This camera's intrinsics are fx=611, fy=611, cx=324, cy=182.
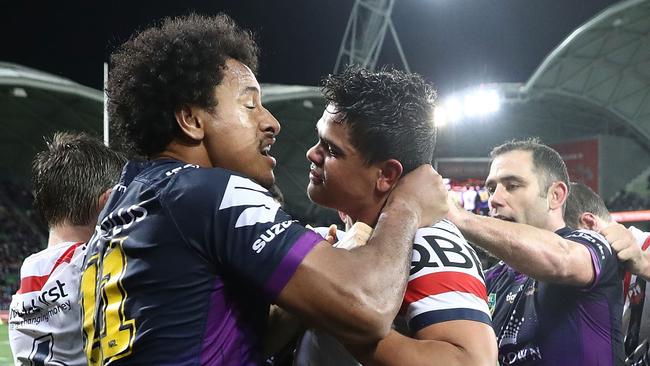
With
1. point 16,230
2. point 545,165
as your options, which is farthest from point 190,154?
point 16,230

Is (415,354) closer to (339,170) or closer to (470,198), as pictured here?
(339,170)

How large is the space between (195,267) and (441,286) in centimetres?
67

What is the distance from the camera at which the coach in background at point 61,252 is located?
8.38 feet

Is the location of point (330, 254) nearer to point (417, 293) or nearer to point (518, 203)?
point (417, 293)

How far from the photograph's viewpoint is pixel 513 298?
3.26m

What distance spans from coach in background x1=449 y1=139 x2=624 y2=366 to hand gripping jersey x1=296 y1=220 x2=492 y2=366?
2.37 feet

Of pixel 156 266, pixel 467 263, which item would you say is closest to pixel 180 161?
pixel 156 266

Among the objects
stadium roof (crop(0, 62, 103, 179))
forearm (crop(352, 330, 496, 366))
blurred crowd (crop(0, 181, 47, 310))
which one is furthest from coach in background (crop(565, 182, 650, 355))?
blurred crowd (crop(0, 181, 47, 310))

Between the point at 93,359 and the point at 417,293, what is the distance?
0.91m

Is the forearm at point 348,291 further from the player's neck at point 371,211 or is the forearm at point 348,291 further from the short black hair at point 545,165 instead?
the short black hair at point 545,165

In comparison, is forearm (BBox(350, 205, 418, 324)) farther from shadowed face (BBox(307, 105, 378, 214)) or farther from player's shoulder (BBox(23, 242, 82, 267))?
player's shoulder (BBox(23, 242, 82, 267))

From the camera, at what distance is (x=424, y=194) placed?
1790mm

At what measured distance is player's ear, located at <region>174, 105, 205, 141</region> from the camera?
5.67 feet

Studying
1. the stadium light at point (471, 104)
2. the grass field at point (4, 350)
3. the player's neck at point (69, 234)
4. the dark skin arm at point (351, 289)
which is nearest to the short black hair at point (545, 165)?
the dark skin arm at point (351, 289)
